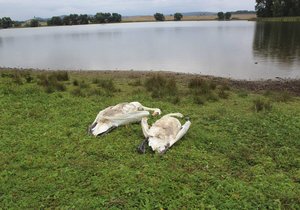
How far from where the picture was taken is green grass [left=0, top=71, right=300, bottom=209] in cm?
430

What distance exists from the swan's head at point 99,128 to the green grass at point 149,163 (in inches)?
7.2

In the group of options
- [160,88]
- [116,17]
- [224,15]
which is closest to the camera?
[160,88]

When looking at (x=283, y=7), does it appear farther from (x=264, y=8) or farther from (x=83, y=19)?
(x=83, y=19)

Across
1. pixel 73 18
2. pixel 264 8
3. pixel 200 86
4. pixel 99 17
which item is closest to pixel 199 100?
pixel 200 86

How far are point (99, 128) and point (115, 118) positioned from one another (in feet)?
1.49

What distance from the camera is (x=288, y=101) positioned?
9781 mm

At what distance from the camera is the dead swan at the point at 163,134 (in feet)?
18.7

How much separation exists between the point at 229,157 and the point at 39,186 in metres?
3.27

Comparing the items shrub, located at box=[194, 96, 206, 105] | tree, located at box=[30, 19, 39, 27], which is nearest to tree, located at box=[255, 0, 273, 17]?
shrub, located at box=[194, 96, 206, 105]

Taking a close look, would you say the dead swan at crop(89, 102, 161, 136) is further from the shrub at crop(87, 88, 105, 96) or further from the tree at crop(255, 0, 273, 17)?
the tree at crop(255, 0, 273, 17)

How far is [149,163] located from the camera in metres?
5.23

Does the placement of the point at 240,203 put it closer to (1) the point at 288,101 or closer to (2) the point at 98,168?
(2) the point at 98,168

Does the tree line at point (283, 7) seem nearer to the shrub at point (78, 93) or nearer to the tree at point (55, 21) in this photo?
the shrub at point (78, 93)

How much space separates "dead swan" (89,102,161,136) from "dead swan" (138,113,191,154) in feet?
1.81
